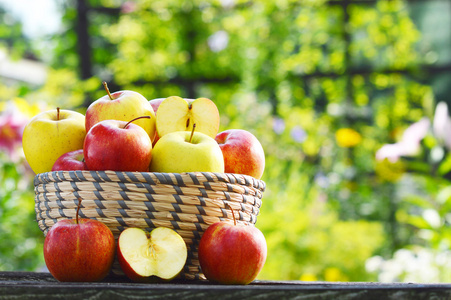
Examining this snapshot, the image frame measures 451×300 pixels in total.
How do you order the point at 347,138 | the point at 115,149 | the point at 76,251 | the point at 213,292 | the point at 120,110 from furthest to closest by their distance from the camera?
the point at 347,138, the point at 120,110, the point at 115,149, the point at 76,251, the point at 213,292

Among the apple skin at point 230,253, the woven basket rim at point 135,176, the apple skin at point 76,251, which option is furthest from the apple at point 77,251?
the apple skin at point 230,253

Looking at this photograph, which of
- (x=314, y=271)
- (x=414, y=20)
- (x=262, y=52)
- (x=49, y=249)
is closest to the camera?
(x=49, y=249)

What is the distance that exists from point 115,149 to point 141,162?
64 mm

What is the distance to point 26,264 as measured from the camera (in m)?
3.01

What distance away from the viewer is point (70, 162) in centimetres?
117

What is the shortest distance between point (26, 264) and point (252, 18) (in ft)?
9.85

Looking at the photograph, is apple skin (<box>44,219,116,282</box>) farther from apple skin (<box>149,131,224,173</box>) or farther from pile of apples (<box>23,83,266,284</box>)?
apple skin (<box>149,131,224,173</box>)

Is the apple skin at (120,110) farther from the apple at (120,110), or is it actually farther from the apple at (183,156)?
the apple at (183,156)

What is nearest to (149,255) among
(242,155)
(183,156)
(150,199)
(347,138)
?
(150,199)

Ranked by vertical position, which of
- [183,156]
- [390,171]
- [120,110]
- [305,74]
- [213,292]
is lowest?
[213,292]

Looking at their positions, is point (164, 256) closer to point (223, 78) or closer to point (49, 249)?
point (49, 249)

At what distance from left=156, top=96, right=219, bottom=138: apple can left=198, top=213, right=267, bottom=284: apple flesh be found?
1.00ft

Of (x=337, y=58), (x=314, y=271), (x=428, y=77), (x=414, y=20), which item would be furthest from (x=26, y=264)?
(x=414, y=20)

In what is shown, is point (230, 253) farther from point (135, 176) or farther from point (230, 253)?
point (135, 176)
